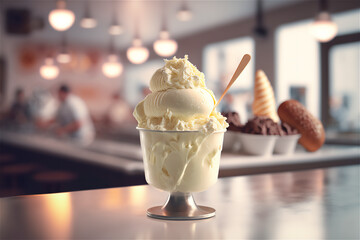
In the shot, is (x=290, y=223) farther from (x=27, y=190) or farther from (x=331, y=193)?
(x=27, y=190)

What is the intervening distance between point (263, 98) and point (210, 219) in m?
1.23

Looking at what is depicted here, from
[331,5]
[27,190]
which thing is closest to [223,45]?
[331,5]

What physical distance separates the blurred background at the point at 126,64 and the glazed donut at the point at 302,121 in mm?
812

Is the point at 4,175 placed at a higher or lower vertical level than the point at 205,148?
lower

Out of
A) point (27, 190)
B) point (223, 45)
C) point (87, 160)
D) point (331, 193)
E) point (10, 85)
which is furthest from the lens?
point (10, 85)

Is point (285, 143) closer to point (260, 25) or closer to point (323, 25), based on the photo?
point (323, 25)

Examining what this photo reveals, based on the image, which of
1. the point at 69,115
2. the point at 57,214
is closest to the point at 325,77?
the point at 69,115

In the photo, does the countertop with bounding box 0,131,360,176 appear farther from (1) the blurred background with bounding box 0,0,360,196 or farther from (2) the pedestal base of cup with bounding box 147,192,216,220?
(2) the pedestal base of cup with bounding box 147,192,216,220

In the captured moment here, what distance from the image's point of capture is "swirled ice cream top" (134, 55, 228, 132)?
93 cm

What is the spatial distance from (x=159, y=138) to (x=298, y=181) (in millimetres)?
794

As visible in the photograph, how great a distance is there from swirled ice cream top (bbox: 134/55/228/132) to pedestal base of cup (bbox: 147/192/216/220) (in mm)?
177

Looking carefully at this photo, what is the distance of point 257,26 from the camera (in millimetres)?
8453

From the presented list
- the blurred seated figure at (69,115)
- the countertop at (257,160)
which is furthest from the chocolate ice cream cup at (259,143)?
the blurred seated figure at (69,115)

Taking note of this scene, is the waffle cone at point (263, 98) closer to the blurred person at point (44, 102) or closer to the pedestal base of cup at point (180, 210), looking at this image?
the pedestal base of cup at point (180, 210)
